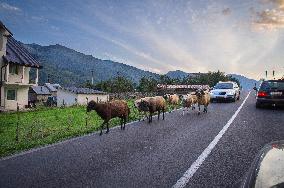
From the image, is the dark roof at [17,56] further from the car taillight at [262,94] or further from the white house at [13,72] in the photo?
the car taillight at [262,94]

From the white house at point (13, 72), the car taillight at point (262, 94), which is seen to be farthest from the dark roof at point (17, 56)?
the car taillight at point (262, 94)

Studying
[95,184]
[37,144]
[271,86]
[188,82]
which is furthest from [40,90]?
[95,184]

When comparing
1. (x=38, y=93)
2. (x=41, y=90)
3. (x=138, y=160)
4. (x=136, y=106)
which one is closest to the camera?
(x=138, y=160)

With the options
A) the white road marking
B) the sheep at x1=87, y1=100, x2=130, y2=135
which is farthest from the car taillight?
the white road marking

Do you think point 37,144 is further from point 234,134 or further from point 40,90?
point 40,90

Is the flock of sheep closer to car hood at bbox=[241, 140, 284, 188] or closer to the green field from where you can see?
the green field

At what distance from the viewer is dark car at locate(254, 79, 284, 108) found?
74.4 ft

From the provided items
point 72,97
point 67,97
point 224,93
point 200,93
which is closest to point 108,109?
point 200,93

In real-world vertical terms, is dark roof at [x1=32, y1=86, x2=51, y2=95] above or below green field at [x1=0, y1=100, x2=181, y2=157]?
above

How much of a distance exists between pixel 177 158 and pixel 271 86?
16.6 meters

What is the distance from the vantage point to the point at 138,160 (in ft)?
27.8

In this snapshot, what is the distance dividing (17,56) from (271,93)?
33.1 m

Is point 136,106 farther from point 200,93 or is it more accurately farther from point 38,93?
point 38,93

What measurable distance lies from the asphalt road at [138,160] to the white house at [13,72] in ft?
105
